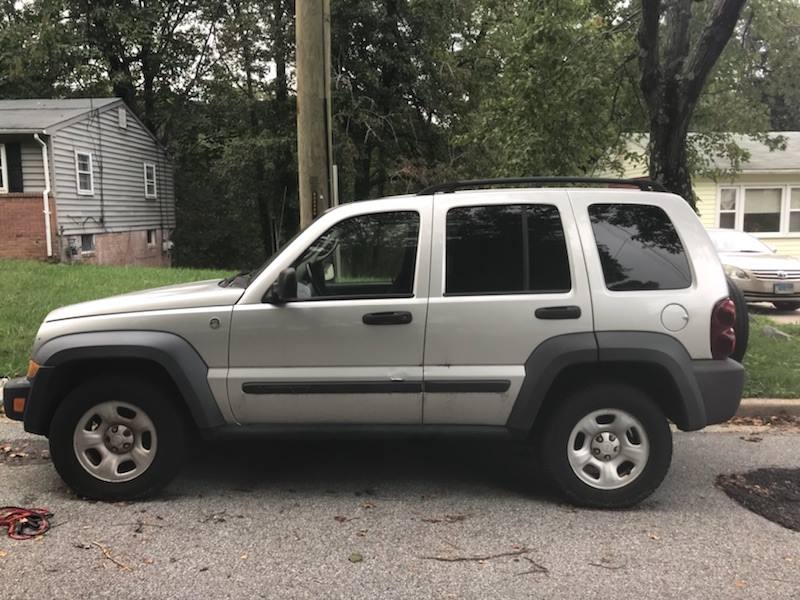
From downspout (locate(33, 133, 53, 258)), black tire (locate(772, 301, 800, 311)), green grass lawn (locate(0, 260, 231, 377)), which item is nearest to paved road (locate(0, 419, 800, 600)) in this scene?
green grass lawn (locate(0, 260, 231, 377))

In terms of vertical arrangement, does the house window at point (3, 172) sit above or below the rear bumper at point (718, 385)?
above

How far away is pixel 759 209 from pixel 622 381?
58.1ft

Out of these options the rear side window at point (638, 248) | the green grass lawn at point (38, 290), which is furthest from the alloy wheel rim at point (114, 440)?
the green grass lawn at point (38, 290)

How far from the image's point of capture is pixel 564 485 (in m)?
3.98

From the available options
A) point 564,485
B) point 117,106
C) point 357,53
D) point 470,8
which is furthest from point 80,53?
point 564,485

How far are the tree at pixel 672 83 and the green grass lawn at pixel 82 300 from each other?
2011mm

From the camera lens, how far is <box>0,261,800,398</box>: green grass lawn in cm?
653

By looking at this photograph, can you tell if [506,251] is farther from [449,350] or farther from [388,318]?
[388,318]

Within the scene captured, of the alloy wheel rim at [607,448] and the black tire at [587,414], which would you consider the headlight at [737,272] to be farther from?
the alloy wheel rim at [607,448]

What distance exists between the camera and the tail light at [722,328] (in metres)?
3.87

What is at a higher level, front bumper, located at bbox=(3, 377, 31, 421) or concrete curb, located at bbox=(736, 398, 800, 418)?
front bumper, located at bbox=(3, 377, 31, 421)

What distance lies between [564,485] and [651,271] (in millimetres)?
1348

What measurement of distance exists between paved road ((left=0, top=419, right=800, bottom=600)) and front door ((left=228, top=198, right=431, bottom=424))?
573 mm

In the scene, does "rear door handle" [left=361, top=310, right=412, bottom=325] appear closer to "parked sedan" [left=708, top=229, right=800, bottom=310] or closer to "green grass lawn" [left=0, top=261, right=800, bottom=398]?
"green grass lawn" [left=0, top=261, right=800, bottom=398]
